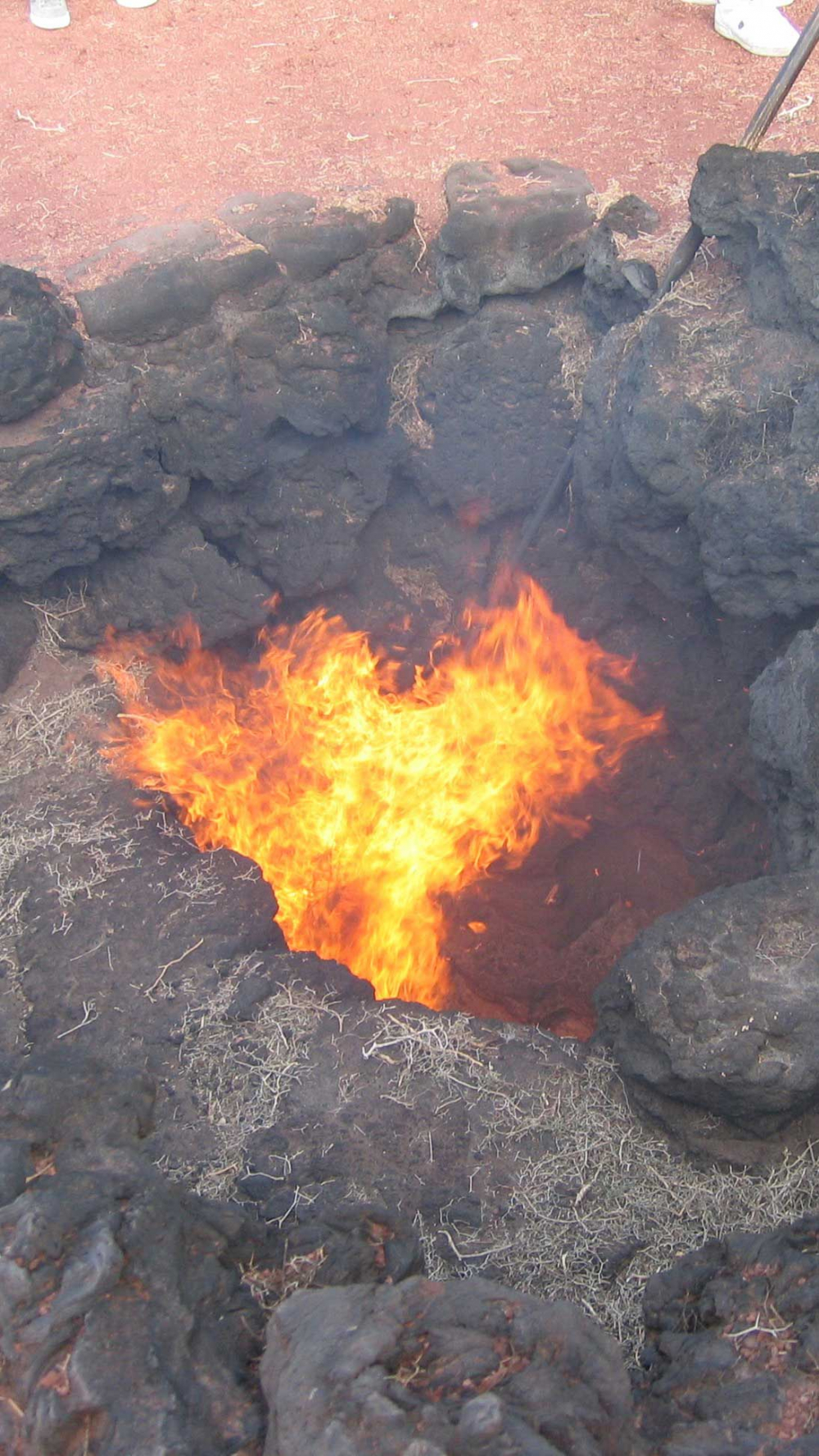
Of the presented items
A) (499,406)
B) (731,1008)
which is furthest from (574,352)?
(731,1008)

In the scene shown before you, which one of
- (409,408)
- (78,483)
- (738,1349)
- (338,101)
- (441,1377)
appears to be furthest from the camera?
(338,101)

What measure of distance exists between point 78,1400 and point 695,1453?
1365 mm

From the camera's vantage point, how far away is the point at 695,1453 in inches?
94.6

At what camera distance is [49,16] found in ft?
28.0

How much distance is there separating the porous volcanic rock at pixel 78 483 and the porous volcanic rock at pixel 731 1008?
11.7 feet

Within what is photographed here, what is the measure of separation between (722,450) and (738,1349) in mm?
3977

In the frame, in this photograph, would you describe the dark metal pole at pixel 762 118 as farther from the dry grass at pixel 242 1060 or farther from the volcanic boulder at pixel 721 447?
the dry grass at pixel 242 1060

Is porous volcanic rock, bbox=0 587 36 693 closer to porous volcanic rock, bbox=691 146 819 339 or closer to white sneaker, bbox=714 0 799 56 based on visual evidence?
porous volcanic rock, bbox=691 146 819 339

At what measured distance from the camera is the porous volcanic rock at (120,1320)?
7.59 feet

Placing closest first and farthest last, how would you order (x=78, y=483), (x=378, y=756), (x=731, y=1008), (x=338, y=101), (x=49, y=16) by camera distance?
(x=731, y=1008) → (x=78, y=483) → (x=378, y=756) → (x=338, y=101) → (x=49, y=16)

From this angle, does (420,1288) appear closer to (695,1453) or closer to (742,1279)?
(695,1453)

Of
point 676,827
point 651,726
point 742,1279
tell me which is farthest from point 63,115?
point 742,1279

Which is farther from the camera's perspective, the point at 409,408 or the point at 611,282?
the point at 409,408

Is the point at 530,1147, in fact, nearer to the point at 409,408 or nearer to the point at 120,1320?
the point at 120,1320
